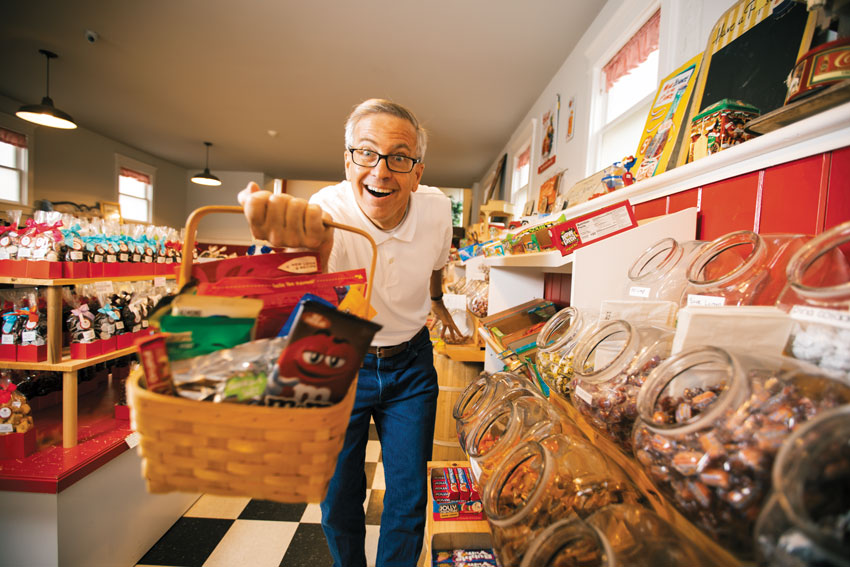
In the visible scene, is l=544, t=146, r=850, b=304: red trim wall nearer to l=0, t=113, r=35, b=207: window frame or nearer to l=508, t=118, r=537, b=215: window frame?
l=508, t=118, r=537, b=215: window frame

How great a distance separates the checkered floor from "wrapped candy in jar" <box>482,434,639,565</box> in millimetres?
1438

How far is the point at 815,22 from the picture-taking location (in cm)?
82

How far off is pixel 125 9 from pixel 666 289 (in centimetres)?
444

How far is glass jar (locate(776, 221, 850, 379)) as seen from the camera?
40 cm

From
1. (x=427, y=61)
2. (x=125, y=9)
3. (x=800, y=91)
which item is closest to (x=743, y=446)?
(x=800, y=91)

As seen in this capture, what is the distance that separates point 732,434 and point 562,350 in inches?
19.6

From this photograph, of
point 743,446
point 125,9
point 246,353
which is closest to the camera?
point 743,446

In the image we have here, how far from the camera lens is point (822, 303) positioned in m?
0.42

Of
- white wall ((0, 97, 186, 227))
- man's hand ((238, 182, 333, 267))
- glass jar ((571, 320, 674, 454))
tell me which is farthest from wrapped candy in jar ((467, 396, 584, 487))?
white wall ((0, 97, 186, 227))

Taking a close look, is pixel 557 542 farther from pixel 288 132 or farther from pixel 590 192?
pixel 288 132

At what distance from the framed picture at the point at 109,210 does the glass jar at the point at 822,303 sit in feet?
31.3

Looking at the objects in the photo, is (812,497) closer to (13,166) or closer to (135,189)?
(13,166)

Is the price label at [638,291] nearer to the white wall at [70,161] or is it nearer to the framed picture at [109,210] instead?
the white wall at [70,161]

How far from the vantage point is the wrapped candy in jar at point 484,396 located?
3.07 feet
